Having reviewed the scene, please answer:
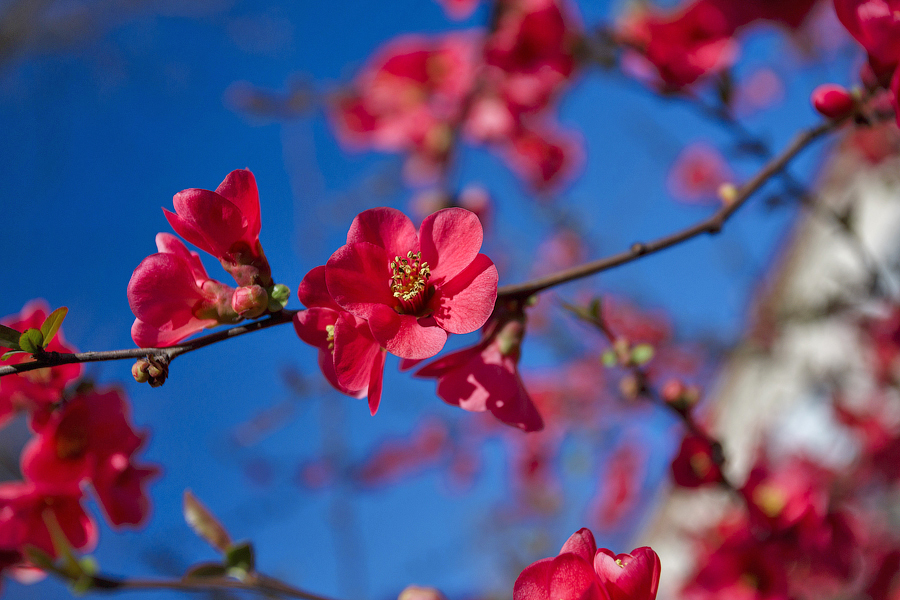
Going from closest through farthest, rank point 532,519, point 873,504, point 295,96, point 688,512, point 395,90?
1. point 295,96
2. point 395,90
3. point 873,504
4. point 532,519
5. point 688,512

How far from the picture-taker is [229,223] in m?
0.54

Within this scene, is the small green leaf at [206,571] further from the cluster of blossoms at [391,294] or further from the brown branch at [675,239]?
the brown branch at [675,239]

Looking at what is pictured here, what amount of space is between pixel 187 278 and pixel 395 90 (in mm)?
1702

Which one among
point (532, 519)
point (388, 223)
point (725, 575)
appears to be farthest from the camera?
point (532, 519)

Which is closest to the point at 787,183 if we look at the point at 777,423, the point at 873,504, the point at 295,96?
the point at 295,96

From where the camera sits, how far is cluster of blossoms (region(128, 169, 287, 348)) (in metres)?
0.52

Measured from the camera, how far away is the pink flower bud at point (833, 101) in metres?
0.63

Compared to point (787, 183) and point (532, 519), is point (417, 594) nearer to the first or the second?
point (787, 183)

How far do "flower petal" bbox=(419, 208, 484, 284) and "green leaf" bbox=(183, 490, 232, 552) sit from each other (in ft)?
1.39

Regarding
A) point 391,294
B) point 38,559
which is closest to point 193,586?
point 38,559

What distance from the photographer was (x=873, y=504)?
9.44ft

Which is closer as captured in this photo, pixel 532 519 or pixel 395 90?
pixel 395 90

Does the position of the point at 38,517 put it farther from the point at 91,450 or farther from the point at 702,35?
the point at 702,35

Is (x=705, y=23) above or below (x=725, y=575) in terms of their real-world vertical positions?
above
